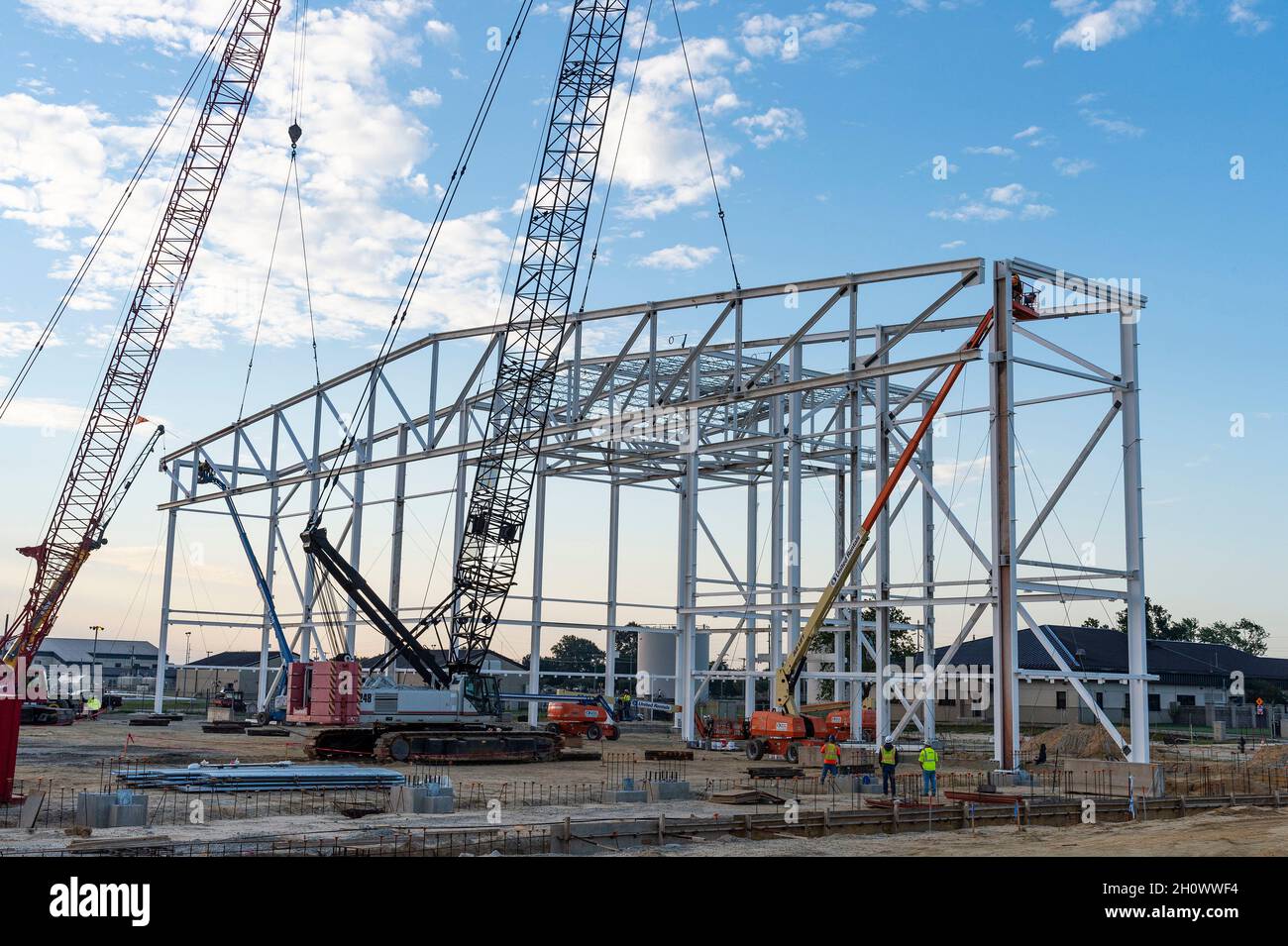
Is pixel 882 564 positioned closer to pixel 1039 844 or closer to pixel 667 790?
pixel 667 790

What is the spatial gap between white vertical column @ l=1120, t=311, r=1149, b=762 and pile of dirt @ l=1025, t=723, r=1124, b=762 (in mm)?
14688

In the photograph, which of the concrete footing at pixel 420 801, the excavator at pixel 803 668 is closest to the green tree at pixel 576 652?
the excavator at pixel 803 668

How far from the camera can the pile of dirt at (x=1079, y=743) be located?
47.0 m

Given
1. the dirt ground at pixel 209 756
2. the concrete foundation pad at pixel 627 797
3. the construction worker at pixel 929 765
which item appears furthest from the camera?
the dirt ground at pixel 209 756

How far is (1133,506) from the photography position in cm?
3288

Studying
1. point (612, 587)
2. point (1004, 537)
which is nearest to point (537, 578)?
point (612, 587)

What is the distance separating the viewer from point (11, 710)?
75.9 feet

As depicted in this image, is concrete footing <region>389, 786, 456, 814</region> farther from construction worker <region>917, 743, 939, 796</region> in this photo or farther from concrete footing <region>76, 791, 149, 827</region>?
construction worker <region>917, 743, 939, 796</region>

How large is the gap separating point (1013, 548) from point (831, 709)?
2118 centimetres

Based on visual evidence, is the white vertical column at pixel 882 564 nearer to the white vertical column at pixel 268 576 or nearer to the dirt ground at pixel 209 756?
the dirt ground at pixel 209 756

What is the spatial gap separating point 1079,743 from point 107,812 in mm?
38877

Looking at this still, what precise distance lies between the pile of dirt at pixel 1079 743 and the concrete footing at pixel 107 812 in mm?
34200
